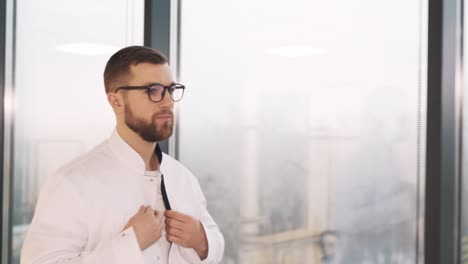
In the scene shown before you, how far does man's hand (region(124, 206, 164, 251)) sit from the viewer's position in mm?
1335

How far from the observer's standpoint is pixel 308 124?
6.40 feet

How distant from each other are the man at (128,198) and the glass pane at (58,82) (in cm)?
111

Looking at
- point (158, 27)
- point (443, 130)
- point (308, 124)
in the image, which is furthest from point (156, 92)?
point (158, 27)

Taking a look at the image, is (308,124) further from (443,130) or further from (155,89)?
(155,89)

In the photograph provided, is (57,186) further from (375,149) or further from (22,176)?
(22,176)

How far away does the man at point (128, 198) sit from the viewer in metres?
1.31

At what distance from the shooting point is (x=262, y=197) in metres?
2.06

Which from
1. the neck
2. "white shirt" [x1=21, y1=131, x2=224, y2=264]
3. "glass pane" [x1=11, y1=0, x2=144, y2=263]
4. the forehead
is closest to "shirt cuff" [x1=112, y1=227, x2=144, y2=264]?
"white shirt" [x1=21, y1=131, x2=224, y2=264]

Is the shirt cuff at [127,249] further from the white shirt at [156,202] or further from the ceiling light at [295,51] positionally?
the ceiling light at [295,51]

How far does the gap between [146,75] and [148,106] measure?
0.07 meters

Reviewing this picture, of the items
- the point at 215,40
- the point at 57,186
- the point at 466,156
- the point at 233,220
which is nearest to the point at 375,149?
the point at 466,156

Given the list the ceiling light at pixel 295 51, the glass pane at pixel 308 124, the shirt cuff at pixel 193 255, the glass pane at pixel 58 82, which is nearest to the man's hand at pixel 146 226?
the shirt cuff at pixel 193 255

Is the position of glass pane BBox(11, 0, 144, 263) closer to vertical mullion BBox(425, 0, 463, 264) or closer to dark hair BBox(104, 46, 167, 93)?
dark hair BBox(104, 46, 167, 93)

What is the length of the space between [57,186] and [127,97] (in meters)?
0.26
